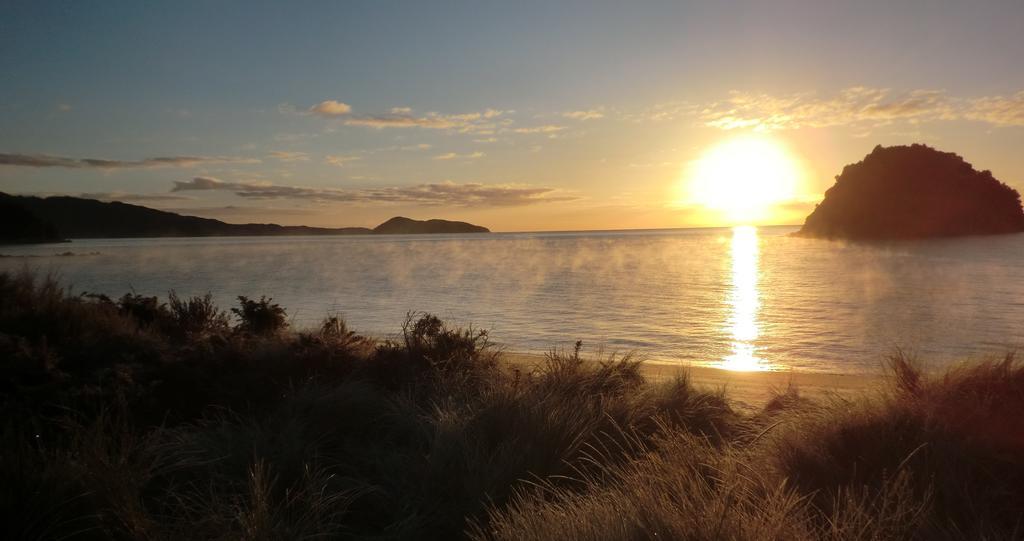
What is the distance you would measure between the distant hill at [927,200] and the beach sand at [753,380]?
12319 cm

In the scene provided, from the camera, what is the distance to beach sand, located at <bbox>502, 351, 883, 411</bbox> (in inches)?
385

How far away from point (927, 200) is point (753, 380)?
417 ft

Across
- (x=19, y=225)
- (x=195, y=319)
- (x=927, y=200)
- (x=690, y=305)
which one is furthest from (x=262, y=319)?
(x=927, y=200)

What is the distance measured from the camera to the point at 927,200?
117938 millimetres

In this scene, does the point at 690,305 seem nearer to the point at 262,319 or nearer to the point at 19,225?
the point at 262,319

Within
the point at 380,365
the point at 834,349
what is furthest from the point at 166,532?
the point at 834,349

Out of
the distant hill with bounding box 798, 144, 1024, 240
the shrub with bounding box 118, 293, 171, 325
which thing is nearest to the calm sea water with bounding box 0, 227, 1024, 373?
the shrub with bounding box 118, 293, 171, 325

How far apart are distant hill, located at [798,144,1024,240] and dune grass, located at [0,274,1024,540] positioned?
13048cm

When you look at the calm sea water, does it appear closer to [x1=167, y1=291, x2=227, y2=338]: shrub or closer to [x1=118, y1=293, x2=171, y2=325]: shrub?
[x1=118, y1=293, x2=171, y2=325]: shrub

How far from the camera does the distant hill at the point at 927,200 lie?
383 ft

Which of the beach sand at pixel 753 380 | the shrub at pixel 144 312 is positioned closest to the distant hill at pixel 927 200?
the beach sand at pixel 753 380

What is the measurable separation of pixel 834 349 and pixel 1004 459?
485 inches

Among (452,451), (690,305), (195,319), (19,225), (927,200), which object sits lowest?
(690,305)

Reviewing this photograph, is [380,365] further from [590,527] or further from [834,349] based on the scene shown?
[834,349]
